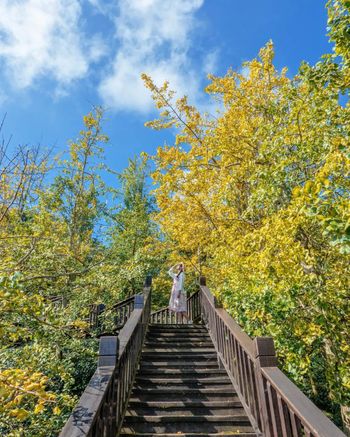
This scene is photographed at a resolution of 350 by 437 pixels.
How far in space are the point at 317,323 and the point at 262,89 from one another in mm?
5854

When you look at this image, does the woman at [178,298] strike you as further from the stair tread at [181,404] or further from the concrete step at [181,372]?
the stair tread at [181,404]

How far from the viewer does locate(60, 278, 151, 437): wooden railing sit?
6.84ft

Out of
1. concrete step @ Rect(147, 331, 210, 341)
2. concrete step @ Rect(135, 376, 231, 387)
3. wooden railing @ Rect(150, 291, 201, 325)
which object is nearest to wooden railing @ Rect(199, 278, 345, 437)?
concrete step @ Rect(135, 376, 231, 387)

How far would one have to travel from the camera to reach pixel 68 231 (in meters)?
9.34

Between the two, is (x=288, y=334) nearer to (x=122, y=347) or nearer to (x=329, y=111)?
(x=122, y=347)

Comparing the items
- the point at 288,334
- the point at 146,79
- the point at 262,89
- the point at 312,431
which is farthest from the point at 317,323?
the point at 146,79

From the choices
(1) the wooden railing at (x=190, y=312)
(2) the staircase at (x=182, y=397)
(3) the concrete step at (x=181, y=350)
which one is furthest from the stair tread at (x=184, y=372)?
(1) the wooden railing at (x=190, y=312)

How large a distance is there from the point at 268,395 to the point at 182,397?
7.03ft

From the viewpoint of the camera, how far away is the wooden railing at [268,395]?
196 centimetres

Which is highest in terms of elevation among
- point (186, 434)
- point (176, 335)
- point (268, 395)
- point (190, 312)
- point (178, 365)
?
point (190, 312)

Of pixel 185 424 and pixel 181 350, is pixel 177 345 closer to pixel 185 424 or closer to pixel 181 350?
pixel 181 350

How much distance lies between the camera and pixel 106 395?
2631 mm

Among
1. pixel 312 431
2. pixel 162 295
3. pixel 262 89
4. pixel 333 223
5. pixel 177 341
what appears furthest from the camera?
pixel 162 295

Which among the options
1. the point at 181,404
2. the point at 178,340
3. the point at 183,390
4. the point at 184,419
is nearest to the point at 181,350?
the point at 178,340
